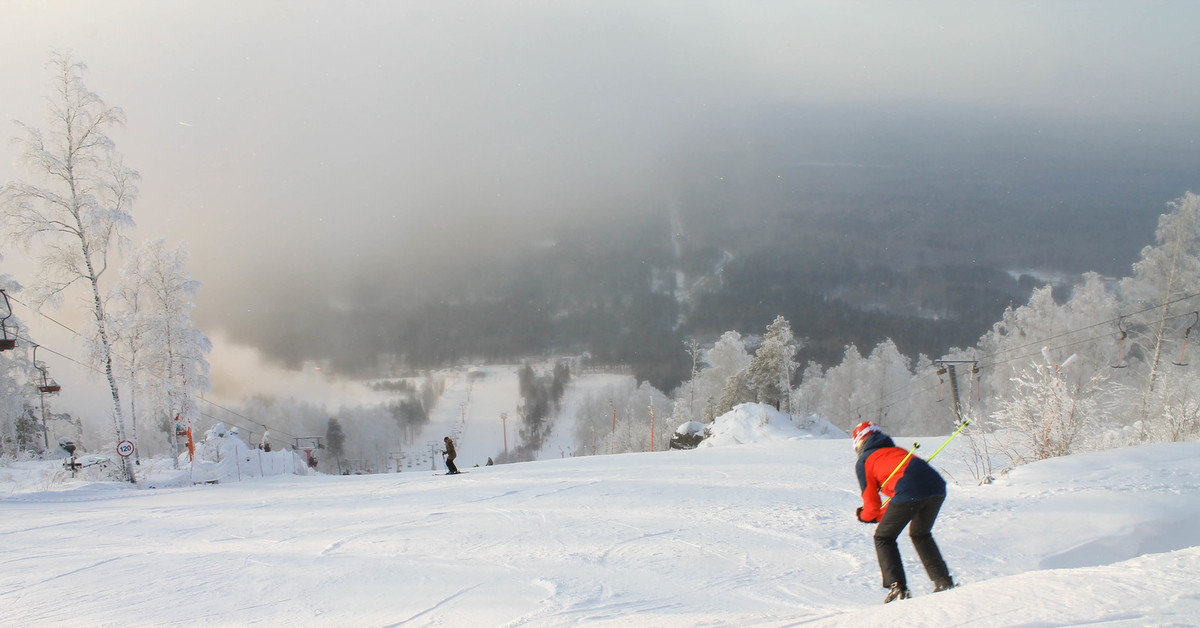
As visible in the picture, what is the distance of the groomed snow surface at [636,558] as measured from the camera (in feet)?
14.4

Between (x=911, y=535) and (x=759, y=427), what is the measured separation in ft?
107

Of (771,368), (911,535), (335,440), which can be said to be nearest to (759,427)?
(771,368)

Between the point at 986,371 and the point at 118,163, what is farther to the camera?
the point at 986,371

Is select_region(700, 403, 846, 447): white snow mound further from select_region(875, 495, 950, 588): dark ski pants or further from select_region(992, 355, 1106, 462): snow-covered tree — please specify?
select_region(875, 495, 950, 588): dark ski pants

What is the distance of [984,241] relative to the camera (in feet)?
496

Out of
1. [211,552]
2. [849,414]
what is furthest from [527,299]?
[211,552]

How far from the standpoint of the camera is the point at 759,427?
3659cm

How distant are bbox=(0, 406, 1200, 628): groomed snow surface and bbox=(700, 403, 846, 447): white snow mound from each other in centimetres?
2326

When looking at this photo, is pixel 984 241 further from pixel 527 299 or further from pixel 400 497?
pixel 400 497

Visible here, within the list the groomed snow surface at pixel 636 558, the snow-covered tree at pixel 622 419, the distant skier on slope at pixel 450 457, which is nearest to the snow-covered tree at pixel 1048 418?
the groomed snow surface at pixel 636 558

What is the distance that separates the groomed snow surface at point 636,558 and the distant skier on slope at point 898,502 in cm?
55

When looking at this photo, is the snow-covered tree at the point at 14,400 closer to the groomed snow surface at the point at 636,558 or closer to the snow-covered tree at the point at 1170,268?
the groomed snow surface at the point at 636,558

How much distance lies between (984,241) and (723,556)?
172572mm

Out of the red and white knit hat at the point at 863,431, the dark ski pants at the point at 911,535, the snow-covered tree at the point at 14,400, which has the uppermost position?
the snow-covered tree at the point at 14,400
